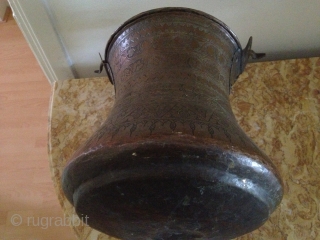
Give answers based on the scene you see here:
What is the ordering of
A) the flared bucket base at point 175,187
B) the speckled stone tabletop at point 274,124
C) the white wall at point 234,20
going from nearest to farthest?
1. the flared bucket base at point 175,187
2. the speckled stone tabletop at point 274,124
3. the white wall at point 234,20

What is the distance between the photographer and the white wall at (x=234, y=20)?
4.17 feet

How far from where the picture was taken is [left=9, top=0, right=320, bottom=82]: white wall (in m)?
1.27

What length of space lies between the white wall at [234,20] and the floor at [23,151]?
2.45 feet

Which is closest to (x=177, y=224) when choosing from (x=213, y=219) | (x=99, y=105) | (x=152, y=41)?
(x=213, y=219)

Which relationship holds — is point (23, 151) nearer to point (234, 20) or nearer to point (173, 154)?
point (234, 20)

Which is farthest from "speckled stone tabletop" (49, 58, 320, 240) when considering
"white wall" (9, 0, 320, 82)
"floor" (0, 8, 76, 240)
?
"floor" (0, 8, 76, 240)

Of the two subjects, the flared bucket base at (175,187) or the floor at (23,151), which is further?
the floor at (23,151)

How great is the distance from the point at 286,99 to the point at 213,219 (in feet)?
2.71

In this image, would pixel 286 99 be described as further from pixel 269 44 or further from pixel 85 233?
pixel 85 233

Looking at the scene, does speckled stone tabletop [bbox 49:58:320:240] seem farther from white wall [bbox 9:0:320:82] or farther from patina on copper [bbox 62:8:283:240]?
patina on copper [bbox 62:8:283:240]

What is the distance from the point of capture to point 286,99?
53.1 inches

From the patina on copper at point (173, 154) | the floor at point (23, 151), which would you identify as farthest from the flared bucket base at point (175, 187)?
the floor at point (23, 151)

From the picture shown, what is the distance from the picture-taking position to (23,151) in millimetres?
1975

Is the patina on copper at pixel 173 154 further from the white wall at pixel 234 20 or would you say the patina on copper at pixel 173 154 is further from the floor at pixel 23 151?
the floor at pixel 23 151
